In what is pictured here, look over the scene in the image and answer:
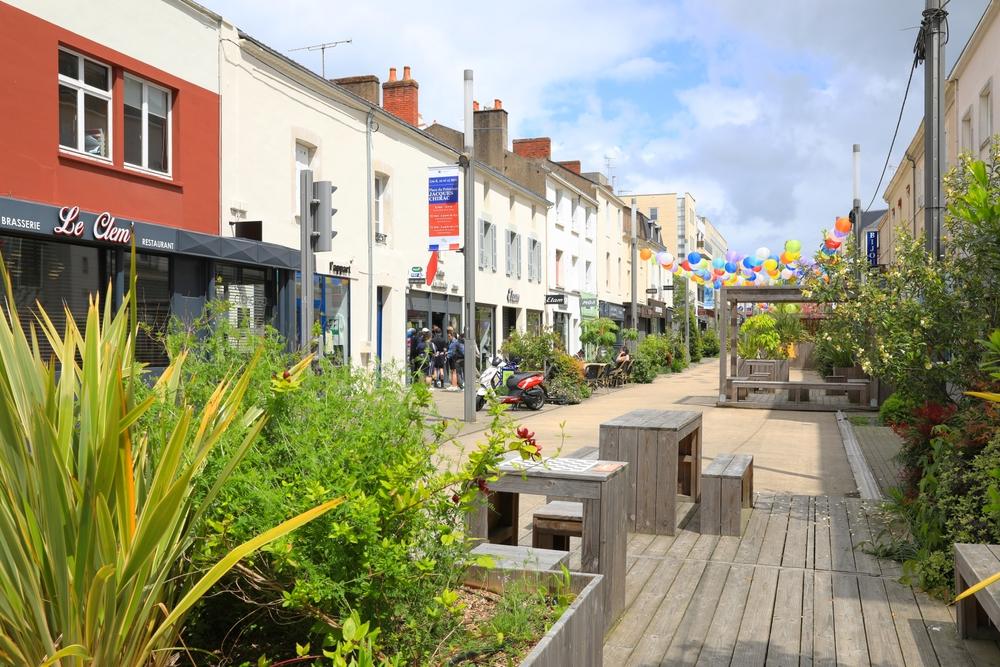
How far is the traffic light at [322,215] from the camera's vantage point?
25.0ft

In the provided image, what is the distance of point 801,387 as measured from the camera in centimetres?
1836

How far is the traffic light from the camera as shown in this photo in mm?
7613

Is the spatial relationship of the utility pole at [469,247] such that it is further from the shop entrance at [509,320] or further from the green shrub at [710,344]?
the green shrub at [710,344]

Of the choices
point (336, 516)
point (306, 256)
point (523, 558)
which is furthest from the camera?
point (306, 256)

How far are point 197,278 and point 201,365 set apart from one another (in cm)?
1148

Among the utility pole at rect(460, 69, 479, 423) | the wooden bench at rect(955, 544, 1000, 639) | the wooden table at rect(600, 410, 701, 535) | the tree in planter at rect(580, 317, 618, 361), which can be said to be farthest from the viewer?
the tree in planter at rect(580, 317, 618, 361)

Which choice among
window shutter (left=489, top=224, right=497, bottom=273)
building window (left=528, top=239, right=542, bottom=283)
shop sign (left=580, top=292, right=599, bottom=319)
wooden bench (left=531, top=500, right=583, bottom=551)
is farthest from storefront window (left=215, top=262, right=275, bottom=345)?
shop sign (left=580, top=292, right=599, bottom=319)

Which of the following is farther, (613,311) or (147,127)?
(613,311)

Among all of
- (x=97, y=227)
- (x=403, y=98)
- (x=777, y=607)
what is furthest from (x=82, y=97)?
(x=403, y=98)

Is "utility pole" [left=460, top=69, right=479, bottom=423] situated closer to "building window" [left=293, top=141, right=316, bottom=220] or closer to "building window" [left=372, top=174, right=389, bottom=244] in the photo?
"building window" [left=293, top=141, right=316, bottom=220]

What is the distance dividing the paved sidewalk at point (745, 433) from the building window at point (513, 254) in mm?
7122

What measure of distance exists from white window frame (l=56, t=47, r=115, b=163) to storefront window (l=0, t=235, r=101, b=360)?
1294 millimetres

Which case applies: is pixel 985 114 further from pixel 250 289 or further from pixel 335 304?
pixel 250 289

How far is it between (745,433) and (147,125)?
10371mm
